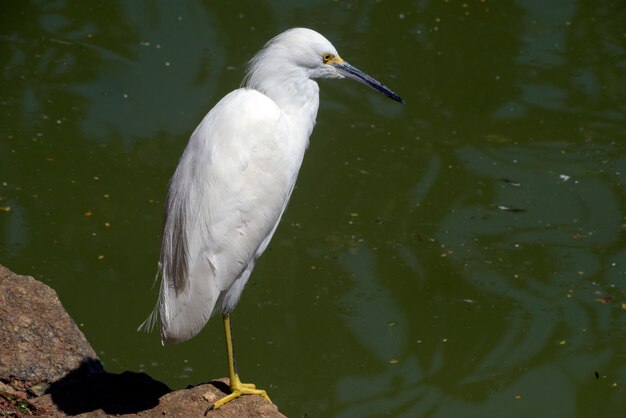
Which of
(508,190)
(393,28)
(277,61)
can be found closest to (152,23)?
(393,28)

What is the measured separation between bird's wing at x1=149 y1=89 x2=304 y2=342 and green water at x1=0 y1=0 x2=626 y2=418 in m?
0.75

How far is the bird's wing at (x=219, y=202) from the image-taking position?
102 inches

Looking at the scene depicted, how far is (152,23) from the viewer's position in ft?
16.3

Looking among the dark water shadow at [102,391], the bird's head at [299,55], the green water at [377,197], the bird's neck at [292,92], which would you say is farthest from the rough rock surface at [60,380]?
the bird's head at [299,55]

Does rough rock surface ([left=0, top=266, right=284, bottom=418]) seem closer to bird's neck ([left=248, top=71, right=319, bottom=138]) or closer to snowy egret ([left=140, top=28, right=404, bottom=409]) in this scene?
snowy egret ([left=140, top=28, right=404, bottom=409])

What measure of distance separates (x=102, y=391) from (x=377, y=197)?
179 cm

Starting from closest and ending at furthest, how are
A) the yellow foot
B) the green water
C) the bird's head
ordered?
the yellow foot, the bird's head, the green water

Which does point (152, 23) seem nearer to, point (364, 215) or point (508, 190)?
point (364, 215)

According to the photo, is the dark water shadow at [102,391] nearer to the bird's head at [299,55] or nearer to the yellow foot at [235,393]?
the yellow foot at [235,393]

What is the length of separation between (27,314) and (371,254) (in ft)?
5.05

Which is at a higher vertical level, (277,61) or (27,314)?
(277,61)

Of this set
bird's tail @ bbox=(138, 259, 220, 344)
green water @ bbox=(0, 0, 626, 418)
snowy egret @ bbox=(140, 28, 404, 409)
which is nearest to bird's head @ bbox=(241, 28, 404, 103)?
snowy egret @ bbox=(140, 28, 404, 409)

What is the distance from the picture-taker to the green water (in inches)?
137

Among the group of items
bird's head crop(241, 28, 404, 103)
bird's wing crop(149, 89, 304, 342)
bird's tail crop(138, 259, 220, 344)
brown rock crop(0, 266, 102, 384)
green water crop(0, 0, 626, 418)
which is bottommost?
green water crop(0, 0, 626, 418)
